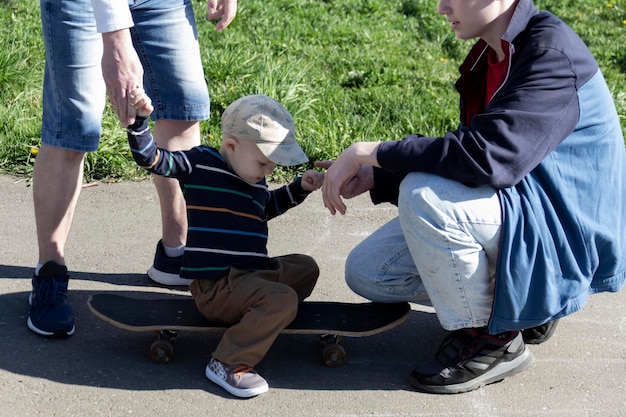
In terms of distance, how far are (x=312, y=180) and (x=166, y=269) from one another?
83 cm

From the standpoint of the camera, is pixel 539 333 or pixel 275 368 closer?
pixel 275 368

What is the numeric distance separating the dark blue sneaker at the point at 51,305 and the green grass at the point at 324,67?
1.41 metres

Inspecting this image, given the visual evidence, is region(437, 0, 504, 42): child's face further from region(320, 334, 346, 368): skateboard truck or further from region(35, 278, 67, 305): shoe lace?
region(35, 278, 67, 305): shoe lace

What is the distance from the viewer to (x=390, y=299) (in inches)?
141

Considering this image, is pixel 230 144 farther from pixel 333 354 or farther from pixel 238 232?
pixel 333 354

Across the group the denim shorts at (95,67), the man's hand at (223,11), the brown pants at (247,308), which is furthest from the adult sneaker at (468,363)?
the man's hand at (223,11)

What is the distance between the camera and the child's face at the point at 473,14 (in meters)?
3.23

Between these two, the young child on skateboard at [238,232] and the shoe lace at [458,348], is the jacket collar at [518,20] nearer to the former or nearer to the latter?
the young child on skateboard at [238,232]

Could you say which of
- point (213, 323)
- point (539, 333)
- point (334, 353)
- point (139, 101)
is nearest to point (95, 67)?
point (139, 101)

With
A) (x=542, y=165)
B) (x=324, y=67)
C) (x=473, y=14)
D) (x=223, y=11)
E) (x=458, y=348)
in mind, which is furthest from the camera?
(x=324, y=67)

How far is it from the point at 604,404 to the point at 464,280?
645mm

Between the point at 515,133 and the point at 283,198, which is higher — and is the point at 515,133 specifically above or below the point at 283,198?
above

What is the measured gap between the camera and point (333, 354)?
135 inches

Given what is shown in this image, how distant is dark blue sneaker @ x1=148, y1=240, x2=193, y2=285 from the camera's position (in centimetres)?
400
